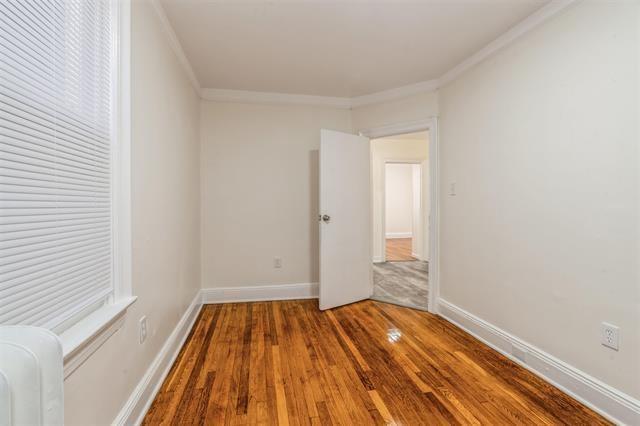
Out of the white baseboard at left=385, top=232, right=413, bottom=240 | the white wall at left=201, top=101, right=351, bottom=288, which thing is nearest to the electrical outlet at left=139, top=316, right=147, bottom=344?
the white wall at left=201, top=101, right=351, bottom=288

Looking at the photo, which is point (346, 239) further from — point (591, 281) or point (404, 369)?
point (591, 281)

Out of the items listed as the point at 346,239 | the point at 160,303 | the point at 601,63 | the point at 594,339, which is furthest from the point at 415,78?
the point at 160,303

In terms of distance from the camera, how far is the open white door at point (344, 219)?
118 inches

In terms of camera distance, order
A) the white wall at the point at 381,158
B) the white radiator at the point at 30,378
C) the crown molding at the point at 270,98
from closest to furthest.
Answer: the white radiator at the point at 30,378 < the crown molding at the point at 270,98 < the white wall at the point at 381,158

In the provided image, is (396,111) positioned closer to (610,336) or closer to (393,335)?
(393,335)

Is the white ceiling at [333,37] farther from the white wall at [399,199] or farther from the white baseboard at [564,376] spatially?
the white wall at [399,199]

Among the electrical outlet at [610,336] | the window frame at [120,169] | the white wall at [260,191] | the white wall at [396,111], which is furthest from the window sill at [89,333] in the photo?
the white wall at [396,111]

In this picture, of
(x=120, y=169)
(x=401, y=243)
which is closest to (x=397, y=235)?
(x=401, y=243)

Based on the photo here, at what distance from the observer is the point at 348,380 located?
5.87ft

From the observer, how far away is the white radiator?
1.78ft

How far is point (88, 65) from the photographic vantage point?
113 centimetres

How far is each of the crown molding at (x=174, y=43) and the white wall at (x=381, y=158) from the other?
3.34 metres

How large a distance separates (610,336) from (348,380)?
1.41 meters

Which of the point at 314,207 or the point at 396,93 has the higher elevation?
the point at 396,93
